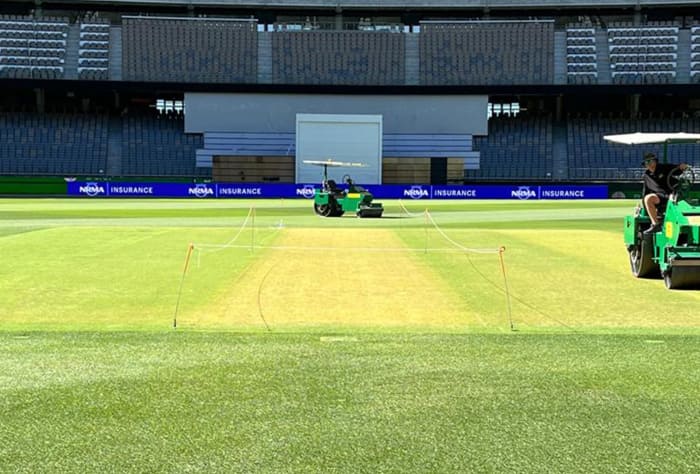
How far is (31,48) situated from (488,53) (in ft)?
151

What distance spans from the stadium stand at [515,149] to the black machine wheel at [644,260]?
5531 cm

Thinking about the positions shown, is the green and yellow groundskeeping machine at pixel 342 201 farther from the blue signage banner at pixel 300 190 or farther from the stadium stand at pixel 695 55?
the stadium stand at pixel 695 55

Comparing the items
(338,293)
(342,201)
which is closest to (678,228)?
(338,293)

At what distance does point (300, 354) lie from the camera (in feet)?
28.0

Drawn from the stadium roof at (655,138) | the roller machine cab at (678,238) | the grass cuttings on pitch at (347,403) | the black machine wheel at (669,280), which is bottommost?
the grass cuttings on pitch at (347,403)

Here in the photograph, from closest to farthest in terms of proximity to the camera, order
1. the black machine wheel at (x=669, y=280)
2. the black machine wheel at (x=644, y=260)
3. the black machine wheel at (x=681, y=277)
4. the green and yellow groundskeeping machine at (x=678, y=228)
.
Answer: the green and yellow groundskeeping machine at (x=678, y=228) → the black machine wheel at (x=681, y=277) → the black machine wheel at (x=669, y=280) → the black machine wheel at (x=644, y=260)

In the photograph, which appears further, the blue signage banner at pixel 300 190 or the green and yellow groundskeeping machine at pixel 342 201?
the blue signage banner at pixel 300 190

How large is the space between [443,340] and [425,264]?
888cm

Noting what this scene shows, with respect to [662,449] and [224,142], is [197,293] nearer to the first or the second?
[662,449]

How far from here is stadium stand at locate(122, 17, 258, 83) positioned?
74562 mm

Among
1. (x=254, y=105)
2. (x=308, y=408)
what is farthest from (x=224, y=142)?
(x=308, y=408)

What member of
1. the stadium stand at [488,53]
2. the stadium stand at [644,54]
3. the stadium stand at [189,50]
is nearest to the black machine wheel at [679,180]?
the stadium stand at [488,53]

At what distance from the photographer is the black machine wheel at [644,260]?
49.2 ft

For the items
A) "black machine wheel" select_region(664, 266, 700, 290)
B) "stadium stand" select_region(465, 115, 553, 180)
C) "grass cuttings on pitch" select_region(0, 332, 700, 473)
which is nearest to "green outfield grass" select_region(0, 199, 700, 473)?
"grass cuttings on pitch" select_region(0, 332, 700, 473)
